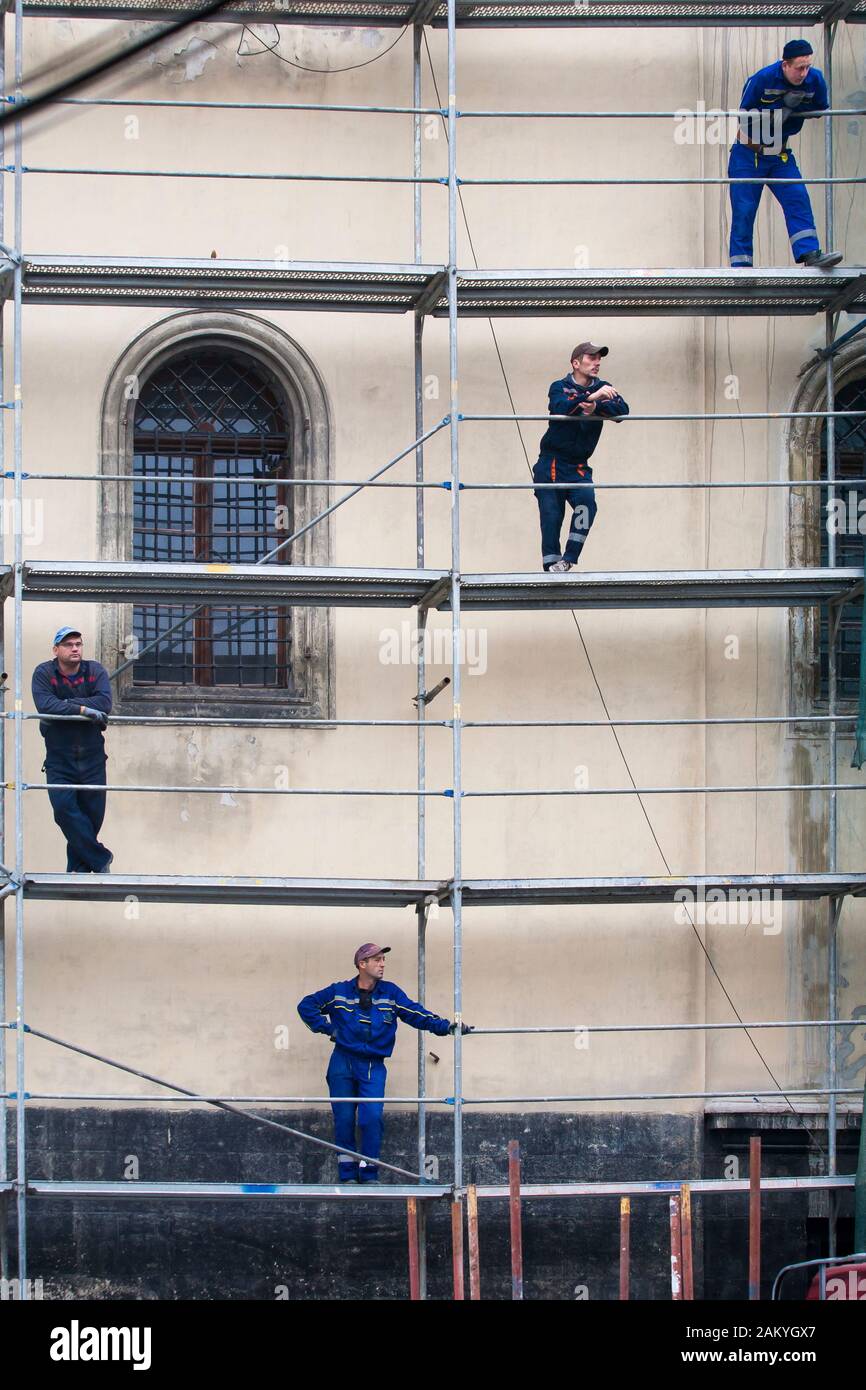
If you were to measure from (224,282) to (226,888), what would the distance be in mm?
3762

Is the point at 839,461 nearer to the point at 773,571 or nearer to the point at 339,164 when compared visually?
the point at 773,571

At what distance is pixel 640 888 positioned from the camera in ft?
47.7

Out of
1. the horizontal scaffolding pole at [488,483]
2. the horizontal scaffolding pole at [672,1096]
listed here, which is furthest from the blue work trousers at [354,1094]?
the horizontal scaffolding pole at [488,483]

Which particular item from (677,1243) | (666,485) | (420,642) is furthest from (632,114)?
(677,1243)

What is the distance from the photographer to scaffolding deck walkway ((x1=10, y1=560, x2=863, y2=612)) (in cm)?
1419

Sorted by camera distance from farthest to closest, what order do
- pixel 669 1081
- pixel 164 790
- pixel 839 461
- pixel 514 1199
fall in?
pixel 839 461 < pixel 669 1081 < pixel 164 790 < pixel 514 1199

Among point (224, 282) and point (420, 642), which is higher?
point (224, 282)

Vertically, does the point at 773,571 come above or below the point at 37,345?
below

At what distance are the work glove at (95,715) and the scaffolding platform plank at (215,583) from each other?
2.59ft

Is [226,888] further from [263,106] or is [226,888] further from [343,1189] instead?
[263,106]

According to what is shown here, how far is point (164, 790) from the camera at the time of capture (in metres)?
14.2
